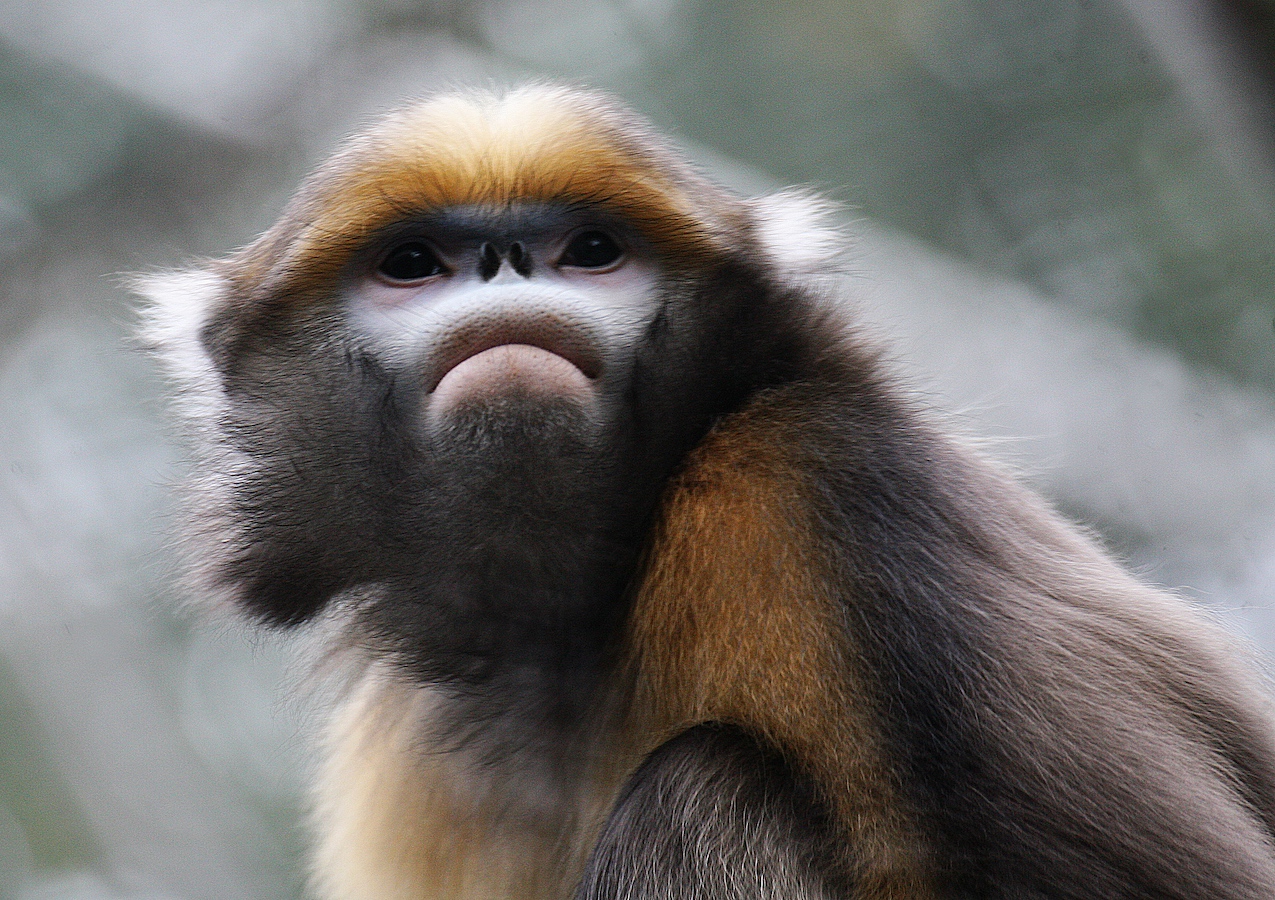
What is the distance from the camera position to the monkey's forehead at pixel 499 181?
8.56 feet

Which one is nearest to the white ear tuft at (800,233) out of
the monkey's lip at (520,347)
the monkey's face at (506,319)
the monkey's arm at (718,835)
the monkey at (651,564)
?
the monkey at (651,564)

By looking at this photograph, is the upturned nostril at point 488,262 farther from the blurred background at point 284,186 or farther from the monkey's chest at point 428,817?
the blurred background at point 284,186

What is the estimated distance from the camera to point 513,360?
2312mm

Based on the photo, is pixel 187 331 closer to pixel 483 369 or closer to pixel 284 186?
pixel 483 369

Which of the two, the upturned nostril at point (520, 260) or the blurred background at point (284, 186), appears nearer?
the upturned nostril at point (520, 260)

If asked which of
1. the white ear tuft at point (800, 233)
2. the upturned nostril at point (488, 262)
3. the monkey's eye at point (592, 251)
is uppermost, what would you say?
the white ear tuft at point (800, 233)

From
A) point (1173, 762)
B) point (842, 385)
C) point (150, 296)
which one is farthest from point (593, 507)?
point (150, 296)

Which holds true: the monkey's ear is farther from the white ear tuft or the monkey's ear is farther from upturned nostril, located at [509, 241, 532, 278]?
the white ear tuft

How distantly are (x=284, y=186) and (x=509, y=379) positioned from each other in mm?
2815

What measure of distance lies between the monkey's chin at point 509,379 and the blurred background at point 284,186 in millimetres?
2646

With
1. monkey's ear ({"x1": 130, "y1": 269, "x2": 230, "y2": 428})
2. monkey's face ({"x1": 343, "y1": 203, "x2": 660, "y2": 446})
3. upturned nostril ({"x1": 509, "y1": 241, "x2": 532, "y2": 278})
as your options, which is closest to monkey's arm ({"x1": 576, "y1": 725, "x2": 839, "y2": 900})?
monkey's face ({"x1": 343, "y1": 203, "x2": 660, "y2": 446})

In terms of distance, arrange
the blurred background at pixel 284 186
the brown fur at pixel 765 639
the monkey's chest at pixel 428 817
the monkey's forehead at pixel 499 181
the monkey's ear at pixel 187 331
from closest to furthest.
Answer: the brown fur at pixel 765 639
the monkey's forehead at pixel 499 181
the monkey's chest at pixel 428 817
the monkey's ear at pixel 187 331
the blurred background at pixel 284 186

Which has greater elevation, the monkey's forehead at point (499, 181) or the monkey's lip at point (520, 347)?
the monkey's forehead at point (499, 181)

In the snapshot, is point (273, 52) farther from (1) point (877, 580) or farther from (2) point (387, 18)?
(1) point (877, 580)
